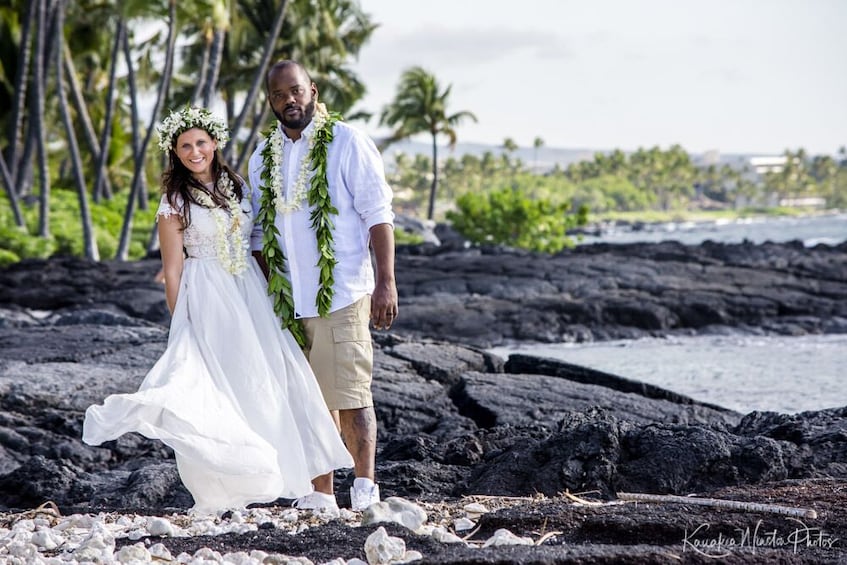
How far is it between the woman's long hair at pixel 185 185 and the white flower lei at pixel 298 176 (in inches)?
10.2

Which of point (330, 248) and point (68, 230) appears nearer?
point (330, 248)

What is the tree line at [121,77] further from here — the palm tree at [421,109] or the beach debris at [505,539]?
the beach debris at [505,539]

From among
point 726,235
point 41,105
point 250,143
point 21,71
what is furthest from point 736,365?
A: point 726,235

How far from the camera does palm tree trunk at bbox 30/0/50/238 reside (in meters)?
26.0

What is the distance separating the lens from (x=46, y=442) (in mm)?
7785

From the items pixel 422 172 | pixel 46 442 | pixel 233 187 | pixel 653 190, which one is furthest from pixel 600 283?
pixel 653 190

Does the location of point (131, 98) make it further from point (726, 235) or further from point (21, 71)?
point (726, 235)

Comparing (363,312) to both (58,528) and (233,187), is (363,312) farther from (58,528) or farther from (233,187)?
(58,528)

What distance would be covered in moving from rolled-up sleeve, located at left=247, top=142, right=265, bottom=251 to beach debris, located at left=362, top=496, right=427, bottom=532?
1493mm

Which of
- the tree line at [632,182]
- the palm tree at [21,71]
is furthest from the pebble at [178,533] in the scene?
the tree line at [632,182]

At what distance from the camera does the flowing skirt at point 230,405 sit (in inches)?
192

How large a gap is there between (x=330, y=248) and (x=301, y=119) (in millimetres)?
578

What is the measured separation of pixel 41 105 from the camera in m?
26.7

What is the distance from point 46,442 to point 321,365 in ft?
11.0
